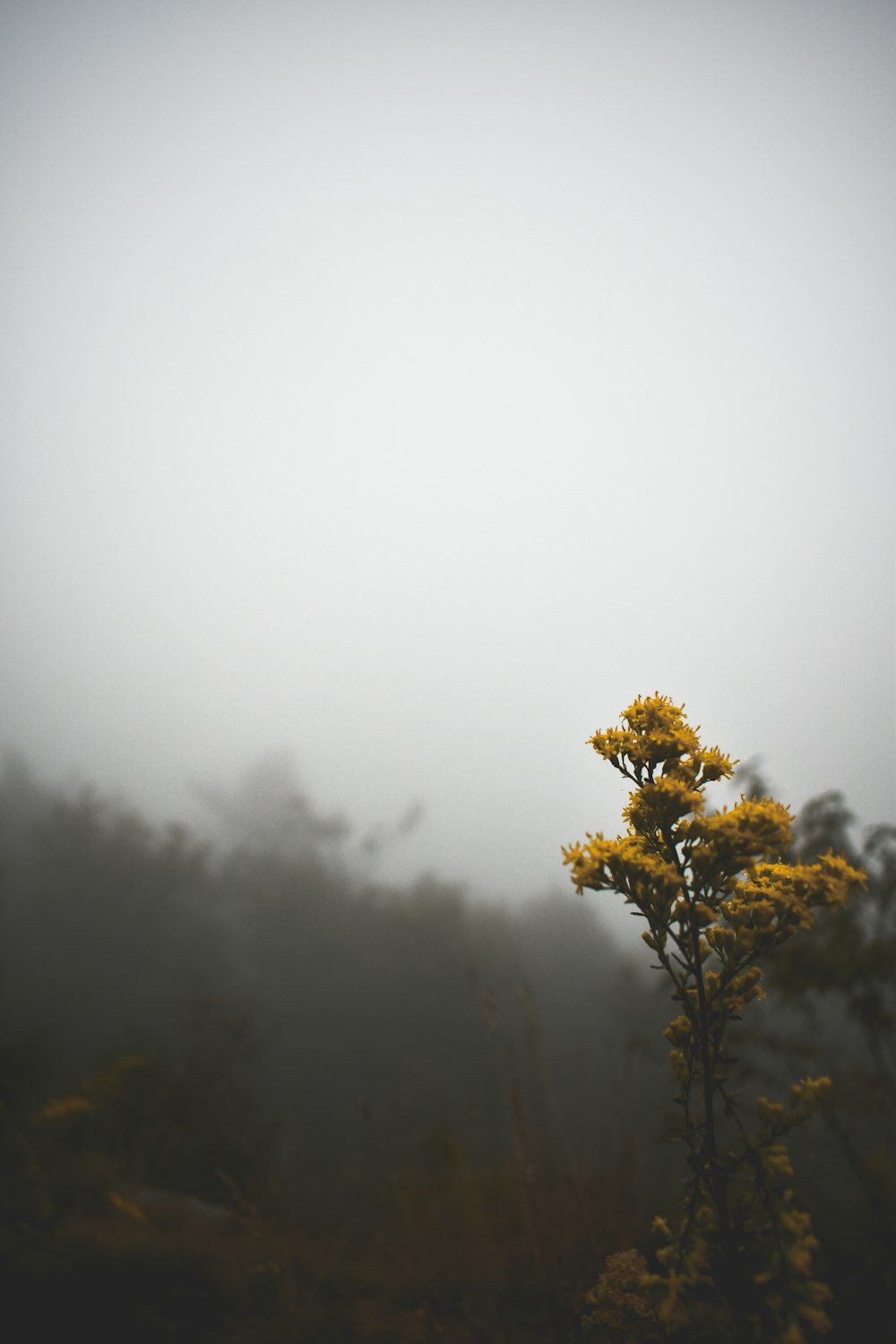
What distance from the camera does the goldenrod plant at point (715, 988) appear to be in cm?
121

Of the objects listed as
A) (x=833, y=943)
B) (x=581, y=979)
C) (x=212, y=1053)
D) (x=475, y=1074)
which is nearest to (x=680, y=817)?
(x=833, y=943)

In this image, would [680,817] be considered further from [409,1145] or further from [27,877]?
[27,877]

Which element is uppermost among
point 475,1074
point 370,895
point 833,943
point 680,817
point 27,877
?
point 27,877

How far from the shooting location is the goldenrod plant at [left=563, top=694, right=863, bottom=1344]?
3.97 ft

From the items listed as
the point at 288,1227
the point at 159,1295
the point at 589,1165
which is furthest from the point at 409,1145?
the point at 159,1295

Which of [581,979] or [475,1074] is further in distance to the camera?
[581,979]

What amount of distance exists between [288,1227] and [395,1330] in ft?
11.2

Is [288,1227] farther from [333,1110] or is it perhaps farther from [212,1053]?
[333,1110]

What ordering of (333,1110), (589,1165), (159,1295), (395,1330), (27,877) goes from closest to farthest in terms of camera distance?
(395,1330)
(159,1295)
(589,1165)
(333,1110)
(27,877)

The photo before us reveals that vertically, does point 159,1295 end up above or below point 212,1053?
below

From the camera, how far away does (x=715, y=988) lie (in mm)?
1503

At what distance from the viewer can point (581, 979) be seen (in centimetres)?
1414

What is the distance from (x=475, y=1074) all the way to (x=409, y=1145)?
7.74m

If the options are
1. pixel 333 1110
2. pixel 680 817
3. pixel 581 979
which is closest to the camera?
pixel 680 817
